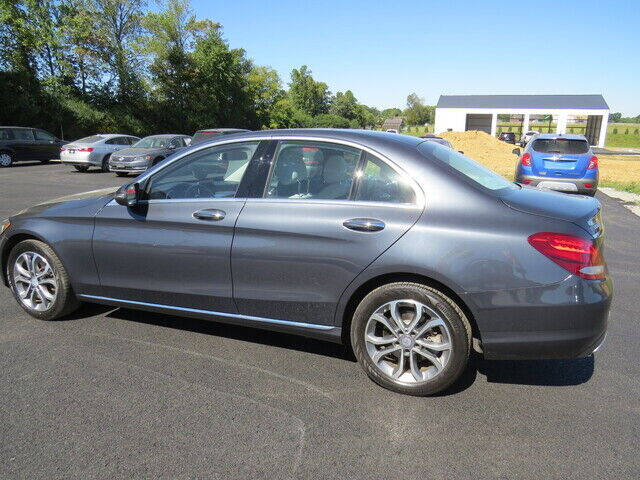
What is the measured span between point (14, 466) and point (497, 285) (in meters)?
2.72

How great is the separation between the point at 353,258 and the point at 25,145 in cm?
2172

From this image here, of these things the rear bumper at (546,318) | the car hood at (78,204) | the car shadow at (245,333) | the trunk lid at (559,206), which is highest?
the trunk lid at (559,206)

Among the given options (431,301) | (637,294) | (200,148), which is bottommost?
(637,294)

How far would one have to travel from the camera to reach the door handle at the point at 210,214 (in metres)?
3.53

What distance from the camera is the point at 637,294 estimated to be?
17.0ft

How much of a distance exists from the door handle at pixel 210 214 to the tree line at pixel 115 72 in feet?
106

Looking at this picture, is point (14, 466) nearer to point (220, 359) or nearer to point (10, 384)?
point (10, 384)

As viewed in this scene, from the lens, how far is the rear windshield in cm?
1168

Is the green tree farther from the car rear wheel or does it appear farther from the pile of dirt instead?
the car rear wheel

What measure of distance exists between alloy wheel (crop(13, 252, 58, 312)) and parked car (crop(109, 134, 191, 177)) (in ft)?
39.9

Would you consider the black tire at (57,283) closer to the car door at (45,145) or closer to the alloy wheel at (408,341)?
the alloy wheel at (408,341)

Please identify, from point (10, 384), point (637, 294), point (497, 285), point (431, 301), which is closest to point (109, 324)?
point (10, 384)

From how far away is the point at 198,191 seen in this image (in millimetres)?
3840

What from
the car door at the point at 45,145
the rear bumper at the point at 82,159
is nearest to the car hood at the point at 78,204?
the rear bumper at the point at 82,159
